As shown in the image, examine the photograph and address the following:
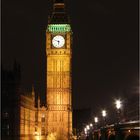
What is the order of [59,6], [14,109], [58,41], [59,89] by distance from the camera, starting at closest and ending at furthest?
[14,109], [58,41], [59,89], [59,6]

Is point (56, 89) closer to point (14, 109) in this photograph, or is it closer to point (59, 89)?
point (59, 89)

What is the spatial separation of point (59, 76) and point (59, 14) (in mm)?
14057

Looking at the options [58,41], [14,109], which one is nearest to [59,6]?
[58,41]

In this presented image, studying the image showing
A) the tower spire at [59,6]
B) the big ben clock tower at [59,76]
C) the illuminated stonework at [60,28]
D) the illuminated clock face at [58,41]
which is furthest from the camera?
the tower spire at [59,6]

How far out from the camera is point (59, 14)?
15650 cm

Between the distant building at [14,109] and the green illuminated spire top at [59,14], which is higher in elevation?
the green illuminated spire top at [59,14]

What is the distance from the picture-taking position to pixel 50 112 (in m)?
154

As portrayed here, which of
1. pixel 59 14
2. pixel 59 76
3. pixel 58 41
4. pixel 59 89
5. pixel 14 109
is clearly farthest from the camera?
pixel 59 14

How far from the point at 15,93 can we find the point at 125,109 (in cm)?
8977

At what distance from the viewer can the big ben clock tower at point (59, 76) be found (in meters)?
153

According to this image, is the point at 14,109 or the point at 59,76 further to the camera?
the point at 59,76

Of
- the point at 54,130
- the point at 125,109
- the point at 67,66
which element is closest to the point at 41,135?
the point at 54,130

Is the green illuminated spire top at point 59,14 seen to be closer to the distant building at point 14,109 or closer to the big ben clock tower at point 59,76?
the big ben clock tower at point 59,76

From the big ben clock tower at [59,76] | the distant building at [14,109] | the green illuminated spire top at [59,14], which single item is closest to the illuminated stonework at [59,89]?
the big ben clock tower at [59,76]
